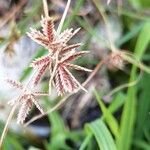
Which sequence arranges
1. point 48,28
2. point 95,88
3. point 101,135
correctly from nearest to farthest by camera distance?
point 48,28 → point 101,135 → point 95,88

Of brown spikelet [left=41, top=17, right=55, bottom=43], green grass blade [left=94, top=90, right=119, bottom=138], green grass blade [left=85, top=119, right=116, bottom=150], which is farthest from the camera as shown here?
green grass blade [left=94, top=90, right=119, bottom=138]

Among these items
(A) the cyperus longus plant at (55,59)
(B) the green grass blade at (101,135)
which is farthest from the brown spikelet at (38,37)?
(B) the green grass blade at (101,135)

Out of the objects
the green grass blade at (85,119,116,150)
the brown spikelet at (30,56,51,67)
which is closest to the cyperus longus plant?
the brown spikelet at (30,56,51,67)

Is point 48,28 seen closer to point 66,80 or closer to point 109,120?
point 66,80

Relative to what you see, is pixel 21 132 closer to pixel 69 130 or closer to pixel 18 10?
pixel 69 130

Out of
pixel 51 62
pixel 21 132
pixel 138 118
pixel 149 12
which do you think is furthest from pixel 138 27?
pixel 51 62

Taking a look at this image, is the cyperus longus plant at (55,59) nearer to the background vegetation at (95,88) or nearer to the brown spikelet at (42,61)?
the brown spikelet at (42,61)

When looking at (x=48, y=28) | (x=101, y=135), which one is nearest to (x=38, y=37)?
(x=48, y=28)

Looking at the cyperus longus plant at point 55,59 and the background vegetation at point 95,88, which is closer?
the cyperus longus plant at point 55,59

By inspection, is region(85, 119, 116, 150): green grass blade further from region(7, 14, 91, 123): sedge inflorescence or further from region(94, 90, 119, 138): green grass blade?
region(7, 14, 91, 123): sedge inflorescence

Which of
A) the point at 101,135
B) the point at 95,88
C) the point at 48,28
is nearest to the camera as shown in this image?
the point at 48,28

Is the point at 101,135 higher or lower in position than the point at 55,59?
lower
